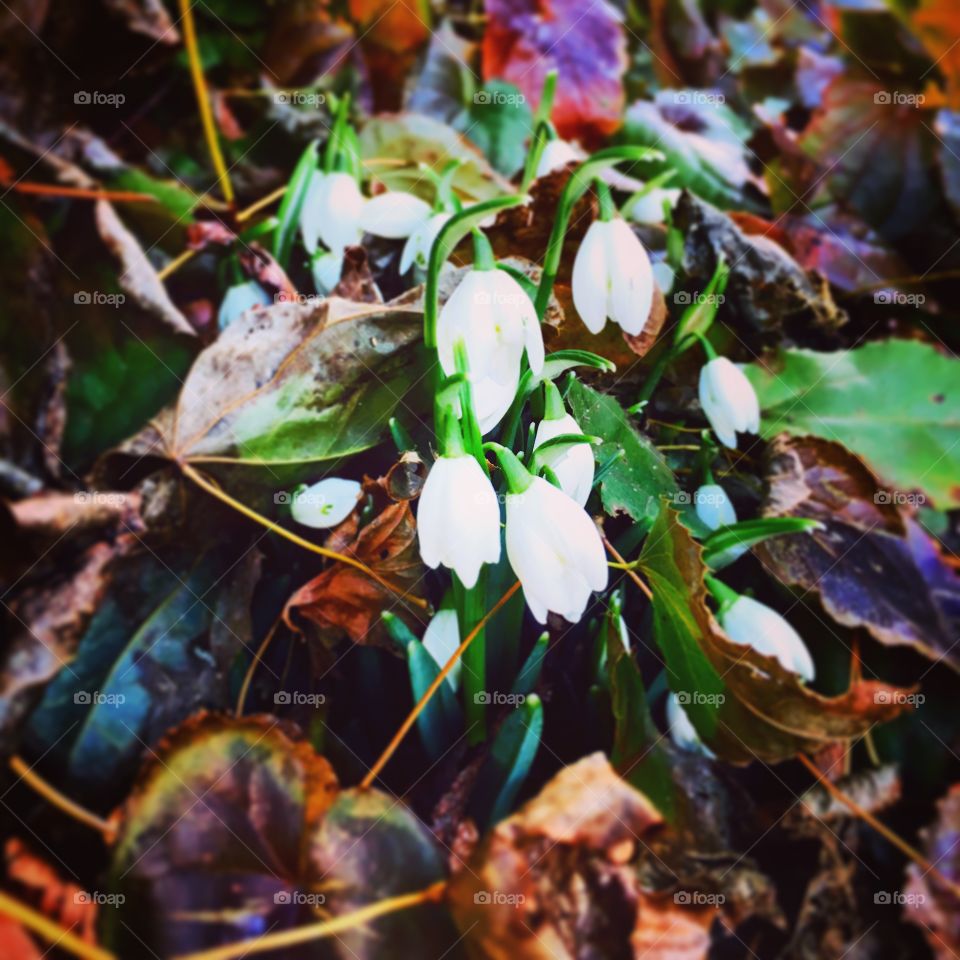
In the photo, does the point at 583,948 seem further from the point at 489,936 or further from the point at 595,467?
the point at 595,467

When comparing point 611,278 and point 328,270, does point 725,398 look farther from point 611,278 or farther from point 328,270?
point 328,270

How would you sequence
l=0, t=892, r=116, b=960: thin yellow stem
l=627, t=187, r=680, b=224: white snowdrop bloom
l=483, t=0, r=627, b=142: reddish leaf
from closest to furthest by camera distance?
→ 1. l=0, t=892, r=116, b=960: thin yellow stem
2. l=627, t=187, r=680, b=224: white snowdrop bloom
3. l=483, t=0, r=627, b=142: reddish leaf

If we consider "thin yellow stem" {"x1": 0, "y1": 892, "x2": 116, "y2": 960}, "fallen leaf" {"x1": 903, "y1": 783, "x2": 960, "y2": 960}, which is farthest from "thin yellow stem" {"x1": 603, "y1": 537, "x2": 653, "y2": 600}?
"thin yellow stem" {"x1": 0, "y1": 892, "x2": 116, "y2": 960}

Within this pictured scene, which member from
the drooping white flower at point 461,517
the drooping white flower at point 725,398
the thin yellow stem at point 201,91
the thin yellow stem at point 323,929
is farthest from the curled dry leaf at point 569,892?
the thin yellow stem at point 201,91

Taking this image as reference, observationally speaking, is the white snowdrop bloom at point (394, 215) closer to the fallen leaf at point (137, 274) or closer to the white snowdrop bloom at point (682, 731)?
the fallen leaf at point (137, 274)

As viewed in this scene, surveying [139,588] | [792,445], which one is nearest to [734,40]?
[792,445]

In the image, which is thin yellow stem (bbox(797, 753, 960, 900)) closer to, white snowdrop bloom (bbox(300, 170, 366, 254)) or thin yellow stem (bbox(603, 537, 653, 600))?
thin yellow stem (bbox(603, 537, 653, 600))

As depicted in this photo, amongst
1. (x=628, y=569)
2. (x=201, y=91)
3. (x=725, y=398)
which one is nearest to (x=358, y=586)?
(x=628, y=569)
